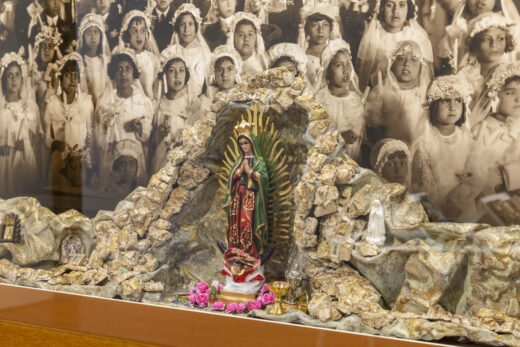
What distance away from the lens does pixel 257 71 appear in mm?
5246

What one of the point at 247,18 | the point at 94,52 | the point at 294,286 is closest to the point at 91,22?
the point at 94,52

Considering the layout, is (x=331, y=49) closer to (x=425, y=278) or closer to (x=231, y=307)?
(x=425, y=278)

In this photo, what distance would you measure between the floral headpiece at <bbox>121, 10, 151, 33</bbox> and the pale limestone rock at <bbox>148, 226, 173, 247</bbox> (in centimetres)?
193

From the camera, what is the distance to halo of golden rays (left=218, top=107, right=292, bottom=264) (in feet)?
17.0

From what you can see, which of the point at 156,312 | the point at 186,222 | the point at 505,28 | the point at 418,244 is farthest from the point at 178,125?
the point at 505,28

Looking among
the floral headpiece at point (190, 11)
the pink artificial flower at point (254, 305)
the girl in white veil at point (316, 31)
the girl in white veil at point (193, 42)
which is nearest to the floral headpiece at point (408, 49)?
the girl in white veil at point (316, 31)

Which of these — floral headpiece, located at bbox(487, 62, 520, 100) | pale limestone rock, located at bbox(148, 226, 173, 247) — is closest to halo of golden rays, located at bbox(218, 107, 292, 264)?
pale limestone rock, located at bbox(148, 226, 173, 247)

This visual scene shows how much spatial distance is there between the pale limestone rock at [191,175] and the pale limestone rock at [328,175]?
122 centimetres

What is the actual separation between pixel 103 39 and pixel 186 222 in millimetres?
1996

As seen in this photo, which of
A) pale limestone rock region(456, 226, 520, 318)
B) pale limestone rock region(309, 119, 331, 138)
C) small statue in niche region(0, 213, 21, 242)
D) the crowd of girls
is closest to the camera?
pale limestone rock region(456, 226, 520, 318)

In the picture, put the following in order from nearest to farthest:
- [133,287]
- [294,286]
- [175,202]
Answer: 1. [294,286]
2. [133,287]
3. [175,202]

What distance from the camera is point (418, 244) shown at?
4.29 m

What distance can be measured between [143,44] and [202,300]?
2489 mm

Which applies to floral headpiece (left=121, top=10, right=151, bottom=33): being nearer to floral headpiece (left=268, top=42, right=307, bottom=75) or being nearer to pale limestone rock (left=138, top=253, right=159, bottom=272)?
floral headpiece (left=268, top=42, right=307, bottom=75)
